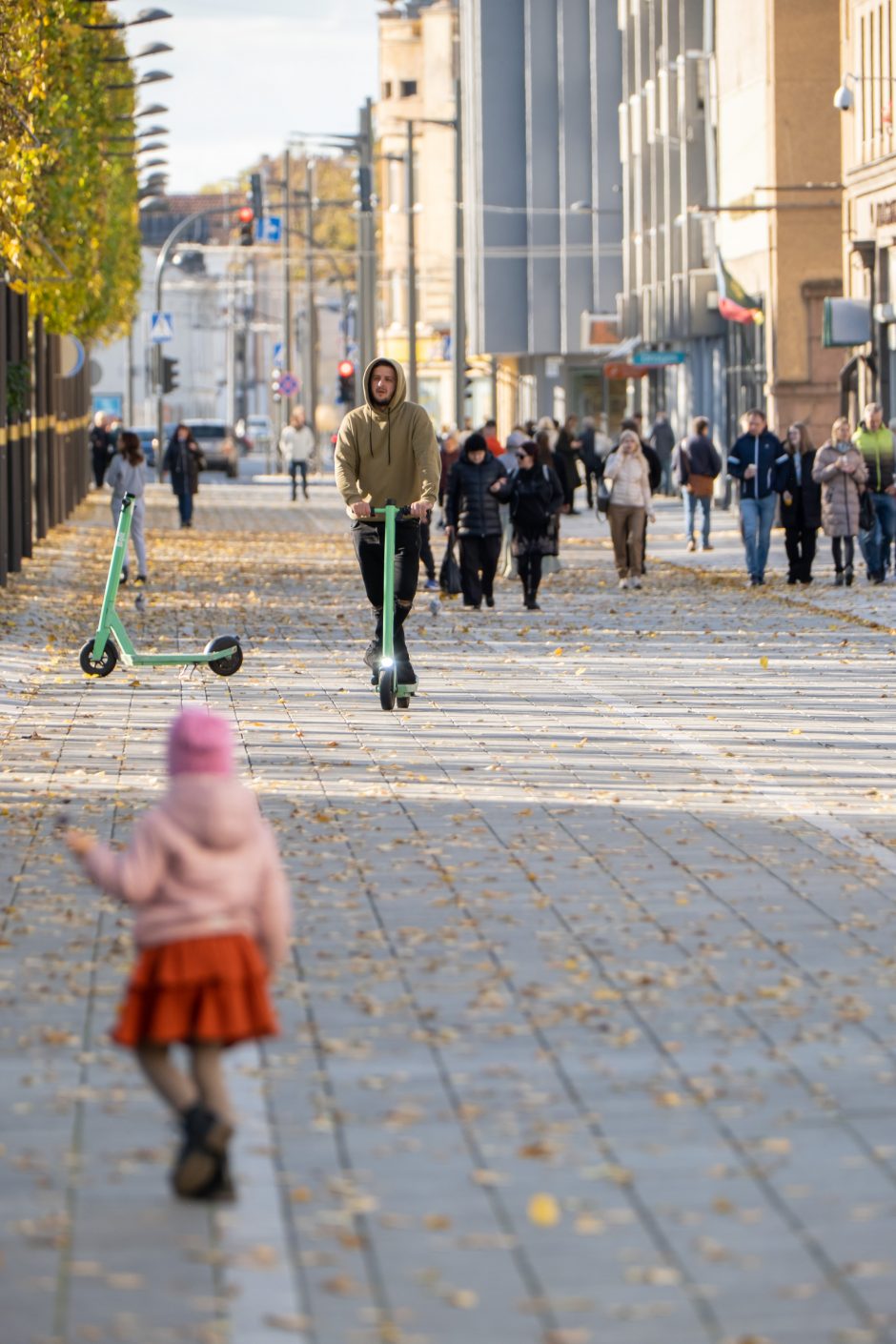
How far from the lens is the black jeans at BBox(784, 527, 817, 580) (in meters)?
27.8

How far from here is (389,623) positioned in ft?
51.6

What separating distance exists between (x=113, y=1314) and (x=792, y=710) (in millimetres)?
11283

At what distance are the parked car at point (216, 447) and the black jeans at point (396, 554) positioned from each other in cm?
6579

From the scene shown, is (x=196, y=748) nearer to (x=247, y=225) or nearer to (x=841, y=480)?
(x=841, y=480)

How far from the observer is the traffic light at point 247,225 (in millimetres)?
58375

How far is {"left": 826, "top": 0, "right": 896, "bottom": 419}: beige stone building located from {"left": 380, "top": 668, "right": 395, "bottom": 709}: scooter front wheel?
23.2 metres

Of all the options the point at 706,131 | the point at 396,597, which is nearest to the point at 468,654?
the point at 396,597

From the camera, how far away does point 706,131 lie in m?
53.3

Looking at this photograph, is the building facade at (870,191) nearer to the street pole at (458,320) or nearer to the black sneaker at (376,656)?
the street pole at (458,320)

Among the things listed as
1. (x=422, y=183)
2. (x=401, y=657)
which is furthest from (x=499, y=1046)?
(x=422, y=183)

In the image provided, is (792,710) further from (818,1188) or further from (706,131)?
(706,131)

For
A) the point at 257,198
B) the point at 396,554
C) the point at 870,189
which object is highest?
the point at 257,198

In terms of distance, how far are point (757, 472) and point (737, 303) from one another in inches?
743

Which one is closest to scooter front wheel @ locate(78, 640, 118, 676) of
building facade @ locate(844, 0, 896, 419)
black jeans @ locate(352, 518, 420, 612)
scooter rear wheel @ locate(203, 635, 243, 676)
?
scooter rear wheel @ locate(203, 635, 243, 676)
